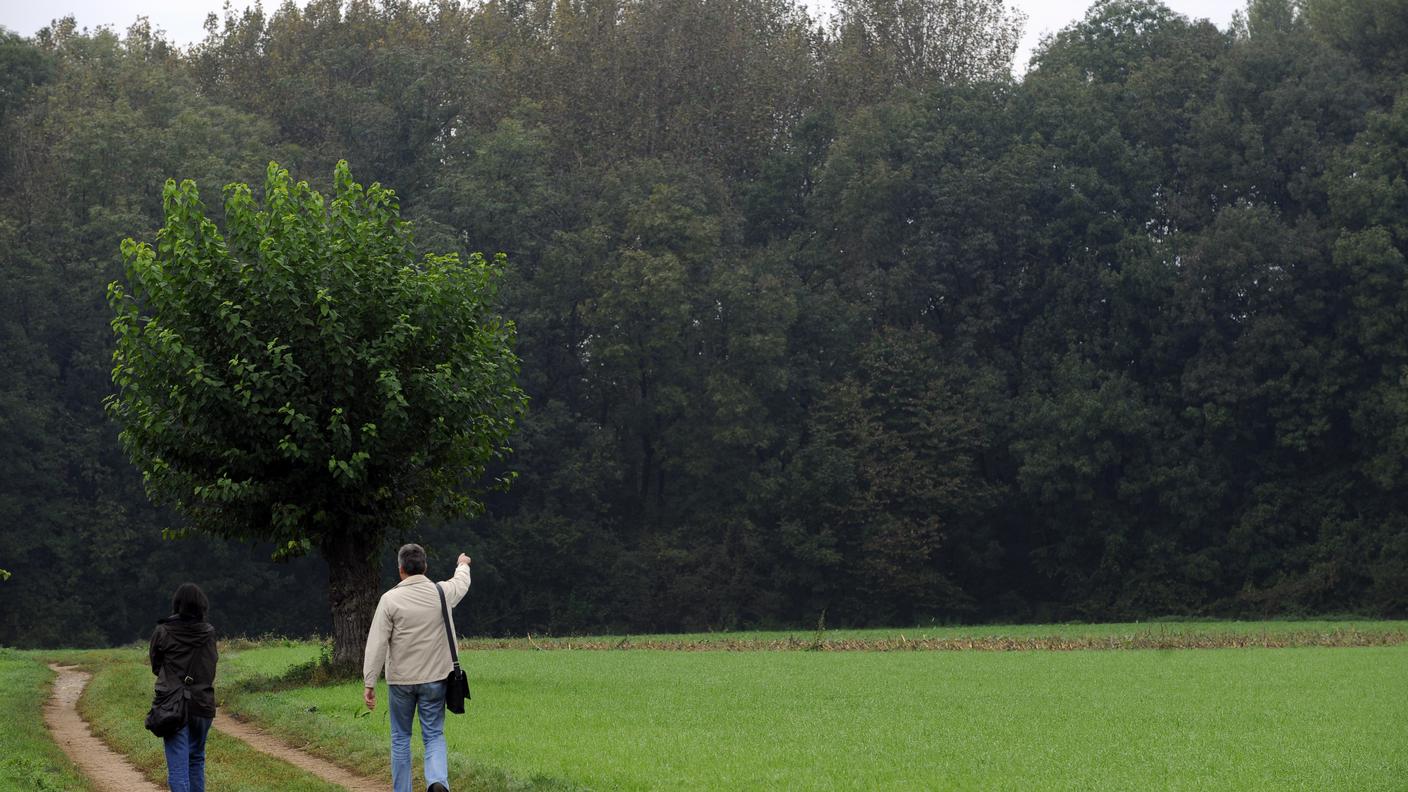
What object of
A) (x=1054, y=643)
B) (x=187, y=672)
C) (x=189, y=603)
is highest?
(x=189, y=603)

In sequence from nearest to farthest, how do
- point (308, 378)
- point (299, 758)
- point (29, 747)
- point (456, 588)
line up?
point (456, 588)
point (299, 758)
point (29, 747)
point (308, 378)

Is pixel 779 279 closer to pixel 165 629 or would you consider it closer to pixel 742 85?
pixel 742 85

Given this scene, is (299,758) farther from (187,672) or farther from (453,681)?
(453,681)

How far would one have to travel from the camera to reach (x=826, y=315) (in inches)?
2608

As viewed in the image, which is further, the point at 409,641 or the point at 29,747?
the point at 29,747

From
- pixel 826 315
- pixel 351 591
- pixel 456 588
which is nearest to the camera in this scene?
pixel 456 588

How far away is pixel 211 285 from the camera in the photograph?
25.4 metres

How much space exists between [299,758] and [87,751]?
319cm

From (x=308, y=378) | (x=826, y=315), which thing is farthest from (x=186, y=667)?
(x=826, y=315)

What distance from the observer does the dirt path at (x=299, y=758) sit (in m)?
15.9

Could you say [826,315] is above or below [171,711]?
above

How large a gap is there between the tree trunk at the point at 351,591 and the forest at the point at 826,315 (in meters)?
32.5

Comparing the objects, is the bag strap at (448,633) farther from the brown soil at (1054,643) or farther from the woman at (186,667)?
the brown soil at (1054,643)

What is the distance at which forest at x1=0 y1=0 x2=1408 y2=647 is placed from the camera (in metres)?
59.7
